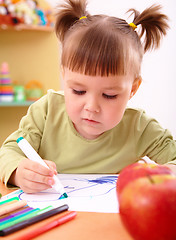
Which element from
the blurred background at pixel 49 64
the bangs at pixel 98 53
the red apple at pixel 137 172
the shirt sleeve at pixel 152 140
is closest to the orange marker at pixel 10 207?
the red apple at pixel 137 172

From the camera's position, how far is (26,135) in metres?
0.83

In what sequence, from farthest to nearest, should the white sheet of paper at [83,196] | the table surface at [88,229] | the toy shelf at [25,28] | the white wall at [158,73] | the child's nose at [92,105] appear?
the white wall at [158,73] < the toy shelf at [25,28] < the child's nose at [92,105] < the white sheet of paper at [83,196] < the table surface at [88,229]

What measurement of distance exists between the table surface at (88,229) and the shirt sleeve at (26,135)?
0.27m

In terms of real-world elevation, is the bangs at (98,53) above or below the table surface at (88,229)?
above

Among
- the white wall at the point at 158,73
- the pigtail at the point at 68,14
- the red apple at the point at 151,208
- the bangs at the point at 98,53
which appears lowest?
the white wall at the point at 158,73

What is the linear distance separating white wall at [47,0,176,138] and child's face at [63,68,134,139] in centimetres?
134

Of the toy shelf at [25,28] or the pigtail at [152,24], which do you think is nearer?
the pigtail at [152,24]

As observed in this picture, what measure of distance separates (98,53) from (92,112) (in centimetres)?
12

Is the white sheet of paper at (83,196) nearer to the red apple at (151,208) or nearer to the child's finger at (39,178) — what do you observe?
the child's finger at (39,178)

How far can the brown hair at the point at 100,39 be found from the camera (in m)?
0.66

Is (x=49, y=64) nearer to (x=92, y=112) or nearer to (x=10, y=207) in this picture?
(x=92, y=112)

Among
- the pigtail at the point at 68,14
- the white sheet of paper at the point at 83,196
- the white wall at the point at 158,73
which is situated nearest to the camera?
the white sheet of paper at the point at 83,196

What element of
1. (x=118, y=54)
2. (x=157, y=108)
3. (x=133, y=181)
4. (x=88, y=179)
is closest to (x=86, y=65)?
(x=118, y=54)

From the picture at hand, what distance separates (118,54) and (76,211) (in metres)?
0.34
